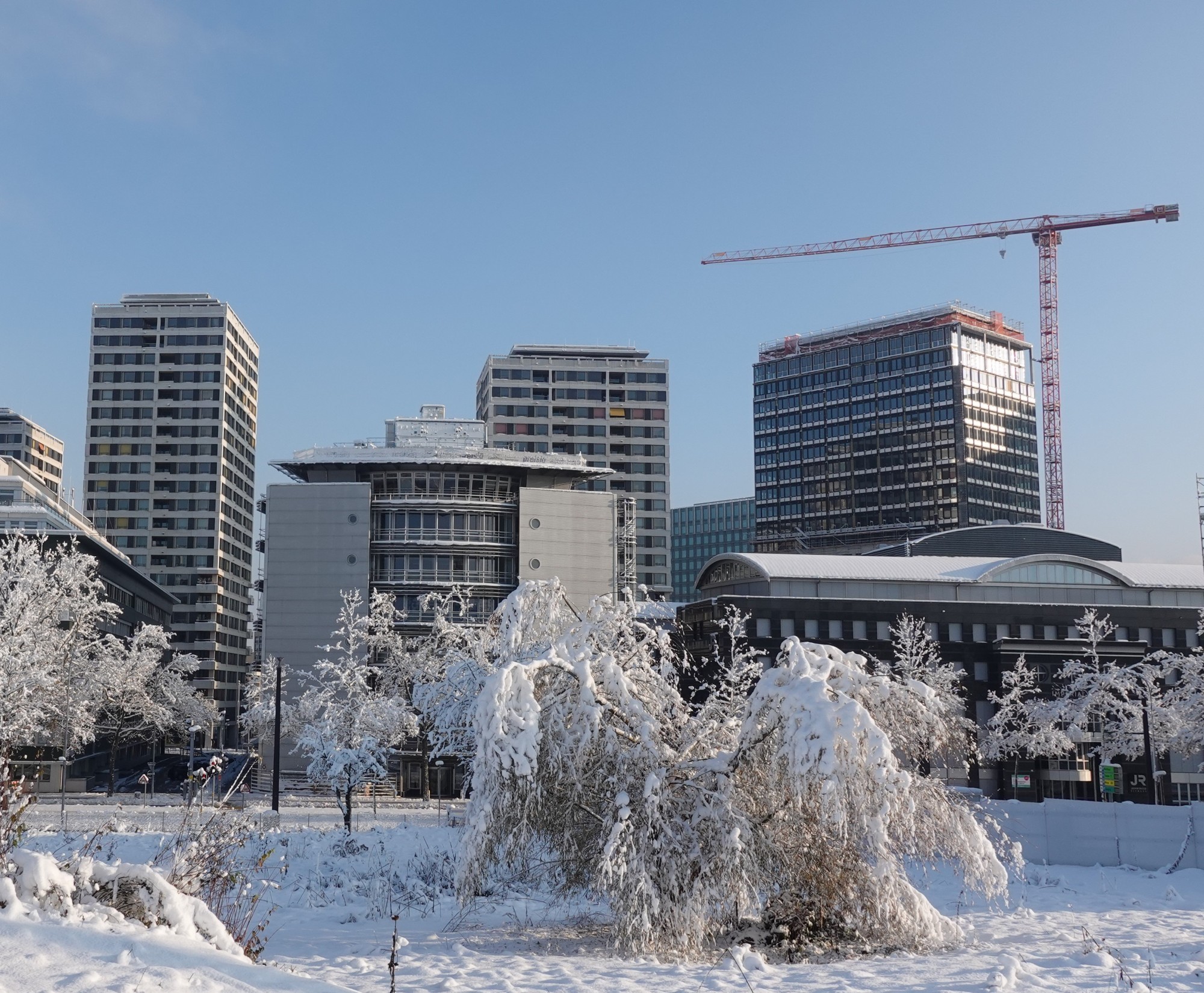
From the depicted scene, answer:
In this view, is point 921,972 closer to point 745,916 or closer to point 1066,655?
point 745,916

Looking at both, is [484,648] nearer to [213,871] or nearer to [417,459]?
[213,871]

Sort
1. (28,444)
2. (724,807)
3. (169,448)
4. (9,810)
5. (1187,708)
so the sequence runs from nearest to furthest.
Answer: (9,810)
(724,807)
(1187,708)
(169,448)
(28,444)

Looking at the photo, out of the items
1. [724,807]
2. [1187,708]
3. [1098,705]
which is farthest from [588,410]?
[724,807]

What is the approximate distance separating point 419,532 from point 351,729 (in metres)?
31.4

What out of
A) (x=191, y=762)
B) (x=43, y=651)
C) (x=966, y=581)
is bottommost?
(x=191, y=762)

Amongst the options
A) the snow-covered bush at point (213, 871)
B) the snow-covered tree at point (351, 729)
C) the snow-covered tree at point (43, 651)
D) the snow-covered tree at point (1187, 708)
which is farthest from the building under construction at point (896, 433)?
the snow-covered bush at point (213, 871)

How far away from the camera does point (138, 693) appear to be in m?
71.5

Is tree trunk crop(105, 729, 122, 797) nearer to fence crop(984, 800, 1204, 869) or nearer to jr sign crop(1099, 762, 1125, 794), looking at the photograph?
fence crop(984, 800, 1204, 869)

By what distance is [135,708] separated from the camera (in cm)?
7456

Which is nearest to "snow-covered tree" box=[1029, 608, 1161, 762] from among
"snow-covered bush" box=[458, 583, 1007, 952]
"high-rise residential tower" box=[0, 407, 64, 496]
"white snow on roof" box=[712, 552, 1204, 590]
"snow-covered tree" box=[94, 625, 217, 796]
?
"white snow on roof" box=[712, 552, 1204, 590]

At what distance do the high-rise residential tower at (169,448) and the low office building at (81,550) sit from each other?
1016 inches

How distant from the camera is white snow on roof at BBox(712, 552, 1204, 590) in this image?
75.9 m

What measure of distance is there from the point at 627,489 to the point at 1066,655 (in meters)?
71.4

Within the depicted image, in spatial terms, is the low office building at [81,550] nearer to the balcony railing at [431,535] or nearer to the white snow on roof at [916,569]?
the balcony railing at [431,535]
